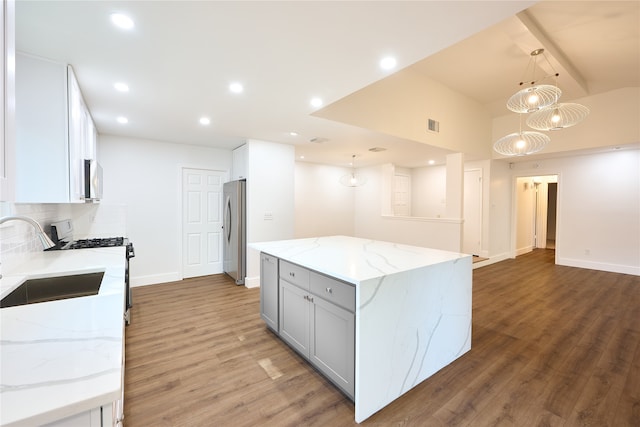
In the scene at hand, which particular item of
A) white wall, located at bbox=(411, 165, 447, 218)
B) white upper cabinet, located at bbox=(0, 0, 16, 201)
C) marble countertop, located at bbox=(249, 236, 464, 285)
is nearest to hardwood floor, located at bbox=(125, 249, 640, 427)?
marble countertop, located at bbox=(249, 236, 464, 285)

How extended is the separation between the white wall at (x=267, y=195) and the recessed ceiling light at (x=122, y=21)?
2.72 meters

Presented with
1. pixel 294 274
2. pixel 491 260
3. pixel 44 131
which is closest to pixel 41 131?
pixel 44 131

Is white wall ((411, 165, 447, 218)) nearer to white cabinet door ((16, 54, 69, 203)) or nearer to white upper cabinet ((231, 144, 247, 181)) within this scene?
white upper cabinet ((231, 144, 247, 181))

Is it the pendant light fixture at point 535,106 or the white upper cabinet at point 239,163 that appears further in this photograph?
the white upper cabinet at point 239,163

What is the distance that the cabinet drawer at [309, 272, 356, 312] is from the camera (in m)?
1.78

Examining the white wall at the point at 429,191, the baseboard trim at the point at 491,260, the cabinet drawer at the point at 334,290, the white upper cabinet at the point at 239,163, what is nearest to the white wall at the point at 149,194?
the white upper cabinet at the point at 239,163

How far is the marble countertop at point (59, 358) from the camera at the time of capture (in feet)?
2.04

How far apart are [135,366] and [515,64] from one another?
19.9 ft

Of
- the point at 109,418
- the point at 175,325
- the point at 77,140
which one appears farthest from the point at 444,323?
the point at 77,140

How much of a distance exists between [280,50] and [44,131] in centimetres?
188

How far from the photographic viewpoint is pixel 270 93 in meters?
2.76

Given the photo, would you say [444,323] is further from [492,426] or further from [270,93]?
[270,93]

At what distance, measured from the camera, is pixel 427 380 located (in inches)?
83.9

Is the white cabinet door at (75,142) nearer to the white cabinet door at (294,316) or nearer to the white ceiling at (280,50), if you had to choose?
the white ceiling at (280,50)
